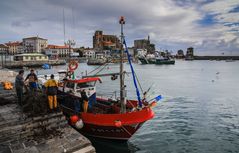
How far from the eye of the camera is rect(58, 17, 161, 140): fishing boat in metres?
9.87

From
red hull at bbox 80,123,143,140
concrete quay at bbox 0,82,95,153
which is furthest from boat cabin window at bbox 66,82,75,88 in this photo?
concrete quay at bbox 0,82,95,153

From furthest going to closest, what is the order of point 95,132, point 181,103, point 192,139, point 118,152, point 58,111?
point 181,103 → point 192,139 → point 95,132 → point 118,152 → point 58,111

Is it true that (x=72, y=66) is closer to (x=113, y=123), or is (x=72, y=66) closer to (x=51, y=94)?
(x=51, y=94)

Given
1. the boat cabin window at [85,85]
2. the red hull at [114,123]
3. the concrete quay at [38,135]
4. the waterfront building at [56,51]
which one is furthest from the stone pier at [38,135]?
the waterfront building at [56,51]

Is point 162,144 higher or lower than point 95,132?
lower

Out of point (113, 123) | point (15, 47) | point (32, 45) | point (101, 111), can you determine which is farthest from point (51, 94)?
point (15, 47)

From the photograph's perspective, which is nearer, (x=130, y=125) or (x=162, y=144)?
→ (x=130, y=125)

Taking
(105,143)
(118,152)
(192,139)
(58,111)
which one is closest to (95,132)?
(105,143)

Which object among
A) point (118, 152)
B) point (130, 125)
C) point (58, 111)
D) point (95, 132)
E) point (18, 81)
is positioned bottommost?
point (118, 152)

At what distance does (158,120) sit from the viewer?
15.5m

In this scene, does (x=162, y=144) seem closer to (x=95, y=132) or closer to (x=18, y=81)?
(x=95, y=132)

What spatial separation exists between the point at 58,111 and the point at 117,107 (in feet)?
12.4

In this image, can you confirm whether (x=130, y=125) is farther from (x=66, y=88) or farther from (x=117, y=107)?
(x=66, y=88)

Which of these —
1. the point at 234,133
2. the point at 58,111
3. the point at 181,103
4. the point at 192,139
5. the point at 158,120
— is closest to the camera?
the point at 58,111
